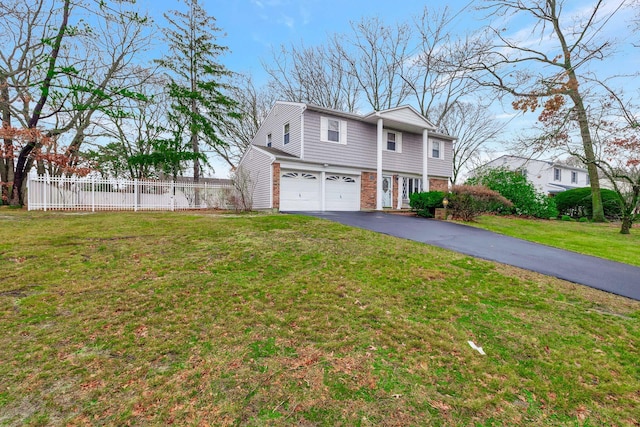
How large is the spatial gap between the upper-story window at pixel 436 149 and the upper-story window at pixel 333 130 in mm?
6682

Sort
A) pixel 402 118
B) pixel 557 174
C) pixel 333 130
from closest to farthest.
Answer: pixel 333 130 < pixel 402 118 < pixel 557 174

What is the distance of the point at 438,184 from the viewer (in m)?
18.4

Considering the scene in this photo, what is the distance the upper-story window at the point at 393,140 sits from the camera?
1628 centimetres

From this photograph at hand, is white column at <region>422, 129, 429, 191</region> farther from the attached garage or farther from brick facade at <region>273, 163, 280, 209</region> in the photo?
brick facade at <region>273, 163, 280, 209</region>

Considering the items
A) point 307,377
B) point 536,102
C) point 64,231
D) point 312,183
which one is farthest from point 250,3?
point 307,377

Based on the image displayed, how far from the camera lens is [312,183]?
13.9m

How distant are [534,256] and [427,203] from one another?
643 centimetres

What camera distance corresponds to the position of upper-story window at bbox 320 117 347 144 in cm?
1420

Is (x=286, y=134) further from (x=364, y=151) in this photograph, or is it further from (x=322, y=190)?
(x=364, y=151)

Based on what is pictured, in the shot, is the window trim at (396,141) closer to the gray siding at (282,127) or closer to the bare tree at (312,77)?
the gray siding at (282,127)

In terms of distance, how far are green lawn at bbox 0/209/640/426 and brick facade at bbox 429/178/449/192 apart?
13.9 meters

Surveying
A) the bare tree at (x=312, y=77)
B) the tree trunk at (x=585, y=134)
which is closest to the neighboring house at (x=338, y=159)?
the tree trunk at (x=585, y=134)

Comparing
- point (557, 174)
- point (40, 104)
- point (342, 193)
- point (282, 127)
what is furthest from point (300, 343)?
point (557, 174)

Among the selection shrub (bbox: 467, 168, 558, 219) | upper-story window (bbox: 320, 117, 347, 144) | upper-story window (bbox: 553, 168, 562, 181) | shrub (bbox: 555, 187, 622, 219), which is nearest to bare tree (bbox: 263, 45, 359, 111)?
upper-story window (bbox: 320, 117, 347, 144)
